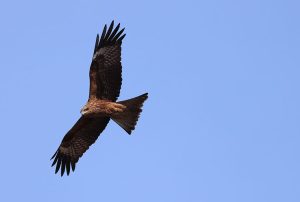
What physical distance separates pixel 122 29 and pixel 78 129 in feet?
7.17

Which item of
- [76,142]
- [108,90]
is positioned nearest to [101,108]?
[108,90]

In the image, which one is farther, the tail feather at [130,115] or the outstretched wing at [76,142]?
the outstretched wing at [76,142]

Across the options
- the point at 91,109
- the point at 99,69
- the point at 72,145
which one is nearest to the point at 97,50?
the point at 99,69

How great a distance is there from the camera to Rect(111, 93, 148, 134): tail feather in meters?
12.3

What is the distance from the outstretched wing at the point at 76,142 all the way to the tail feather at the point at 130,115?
2.32 feet

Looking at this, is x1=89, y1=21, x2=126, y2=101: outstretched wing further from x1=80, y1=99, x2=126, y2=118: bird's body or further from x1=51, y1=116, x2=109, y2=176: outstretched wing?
x1=51, y1=116, x2=109, y2=176: outstretched wing

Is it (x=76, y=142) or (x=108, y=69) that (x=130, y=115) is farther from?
(x=76, y=142)

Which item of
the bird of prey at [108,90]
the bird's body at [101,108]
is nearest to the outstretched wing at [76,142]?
the bird of prey at [108,90]

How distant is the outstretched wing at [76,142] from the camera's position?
13078 mm

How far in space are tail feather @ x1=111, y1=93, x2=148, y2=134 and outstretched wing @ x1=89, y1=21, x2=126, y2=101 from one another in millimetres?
338

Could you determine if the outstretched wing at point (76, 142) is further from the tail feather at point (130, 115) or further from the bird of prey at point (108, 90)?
the tail feather at point (130, 115)

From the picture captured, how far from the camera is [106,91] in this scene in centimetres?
1253

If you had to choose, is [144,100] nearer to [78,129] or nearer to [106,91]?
[106,91]

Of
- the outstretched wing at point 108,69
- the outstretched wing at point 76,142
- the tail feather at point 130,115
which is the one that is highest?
the outstretched wing at point 108,69
